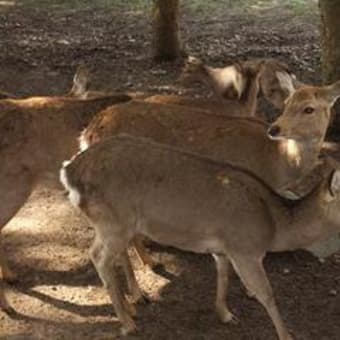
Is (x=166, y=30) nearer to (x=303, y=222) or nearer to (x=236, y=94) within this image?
(x=236, y=94)

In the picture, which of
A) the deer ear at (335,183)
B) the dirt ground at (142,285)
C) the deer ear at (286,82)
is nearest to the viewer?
the deer ear at (335,183)

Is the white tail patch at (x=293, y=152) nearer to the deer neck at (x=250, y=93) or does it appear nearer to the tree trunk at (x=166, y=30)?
the deer neck at (x=250, y=93)

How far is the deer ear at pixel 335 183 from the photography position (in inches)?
171

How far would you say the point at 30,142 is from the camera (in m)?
5.17

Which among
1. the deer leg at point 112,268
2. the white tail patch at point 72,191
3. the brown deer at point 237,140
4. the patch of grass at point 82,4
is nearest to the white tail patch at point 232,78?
the brown deer at point 237,140

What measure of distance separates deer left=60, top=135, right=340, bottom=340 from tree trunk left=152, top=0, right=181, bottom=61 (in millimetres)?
5713

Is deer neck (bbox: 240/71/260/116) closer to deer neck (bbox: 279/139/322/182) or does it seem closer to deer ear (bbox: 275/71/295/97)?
deer ear (bbox: 275/71/295/97)

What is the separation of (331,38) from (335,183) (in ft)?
11.2

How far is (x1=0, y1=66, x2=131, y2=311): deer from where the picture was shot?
5121mm

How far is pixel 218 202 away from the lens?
180 inches

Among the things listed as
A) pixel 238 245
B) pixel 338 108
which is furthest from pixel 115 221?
pixel 338 108

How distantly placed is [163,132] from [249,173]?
0.93m

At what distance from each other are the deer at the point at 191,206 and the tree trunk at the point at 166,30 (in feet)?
18.7

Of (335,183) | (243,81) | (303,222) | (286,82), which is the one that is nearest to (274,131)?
(286,82)
